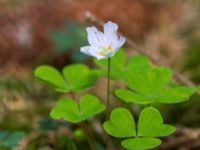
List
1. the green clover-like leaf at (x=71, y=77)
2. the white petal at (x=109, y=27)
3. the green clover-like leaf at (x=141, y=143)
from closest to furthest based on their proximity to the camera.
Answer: the green clover-like leaf at (x=141, y=143), the white petal at (x=109, y=27), the green clover-like leaf at (x=71, y=77)

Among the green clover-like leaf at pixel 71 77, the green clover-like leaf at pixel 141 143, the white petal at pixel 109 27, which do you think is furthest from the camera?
the green clover-like leaf at pixel 71 77

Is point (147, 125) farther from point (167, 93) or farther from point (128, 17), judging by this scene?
point (128, 17)

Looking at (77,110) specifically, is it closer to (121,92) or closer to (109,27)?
(121,92)

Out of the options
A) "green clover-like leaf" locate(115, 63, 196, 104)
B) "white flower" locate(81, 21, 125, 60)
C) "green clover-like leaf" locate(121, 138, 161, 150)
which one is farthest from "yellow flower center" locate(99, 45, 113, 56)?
"green clover-like leaf" locate(121, 138, 161, 150)

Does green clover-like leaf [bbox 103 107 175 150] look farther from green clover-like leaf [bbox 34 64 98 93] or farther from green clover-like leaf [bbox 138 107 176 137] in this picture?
green clover-like leaf [bbox 34 64 98 93]

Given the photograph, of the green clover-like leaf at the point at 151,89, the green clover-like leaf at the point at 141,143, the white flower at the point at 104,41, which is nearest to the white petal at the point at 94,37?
the white flower at the point at 104,41

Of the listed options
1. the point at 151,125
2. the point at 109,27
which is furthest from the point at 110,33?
the point at 151,125

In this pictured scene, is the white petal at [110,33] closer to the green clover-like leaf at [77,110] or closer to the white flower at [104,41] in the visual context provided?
the white flower at [104,41]
